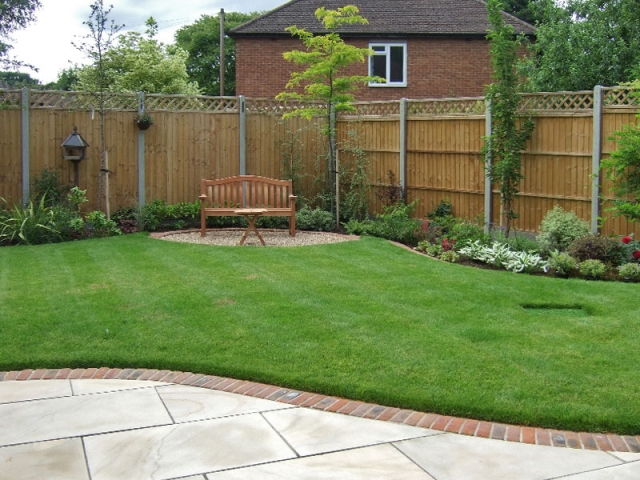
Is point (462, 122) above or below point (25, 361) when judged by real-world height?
above

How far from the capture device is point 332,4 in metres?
24.4

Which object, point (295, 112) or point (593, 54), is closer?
point (295, 112)

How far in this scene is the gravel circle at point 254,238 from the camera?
12289 millimetres

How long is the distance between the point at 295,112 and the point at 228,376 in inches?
358

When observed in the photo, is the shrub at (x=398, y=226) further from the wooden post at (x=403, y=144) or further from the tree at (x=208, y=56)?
the tree at (x=208, y=56)

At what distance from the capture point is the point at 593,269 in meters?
9.20

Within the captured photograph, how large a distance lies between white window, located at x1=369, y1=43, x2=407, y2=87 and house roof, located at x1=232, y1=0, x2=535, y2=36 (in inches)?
19.7

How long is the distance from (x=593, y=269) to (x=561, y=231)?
1279 mm

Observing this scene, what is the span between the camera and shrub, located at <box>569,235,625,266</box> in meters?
9.71

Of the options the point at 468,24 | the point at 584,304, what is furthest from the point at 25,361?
the point at 468,24

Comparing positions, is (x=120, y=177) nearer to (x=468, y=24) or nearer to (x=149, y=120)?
(x=149, y=120)

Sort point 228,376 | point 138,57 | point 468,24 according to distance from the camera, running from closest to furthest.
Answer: point 228,376 < point 468,24 < point 138,57

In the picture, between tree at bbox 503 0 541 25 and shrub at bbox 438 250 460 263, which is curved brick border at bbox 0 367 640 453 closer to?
shrub at bbox 438 250 460 263

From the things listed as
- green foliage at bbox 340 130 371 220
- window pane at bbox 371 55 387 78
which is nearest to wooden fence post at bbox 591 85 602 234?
green foliage at bbox 340 130 371 220
